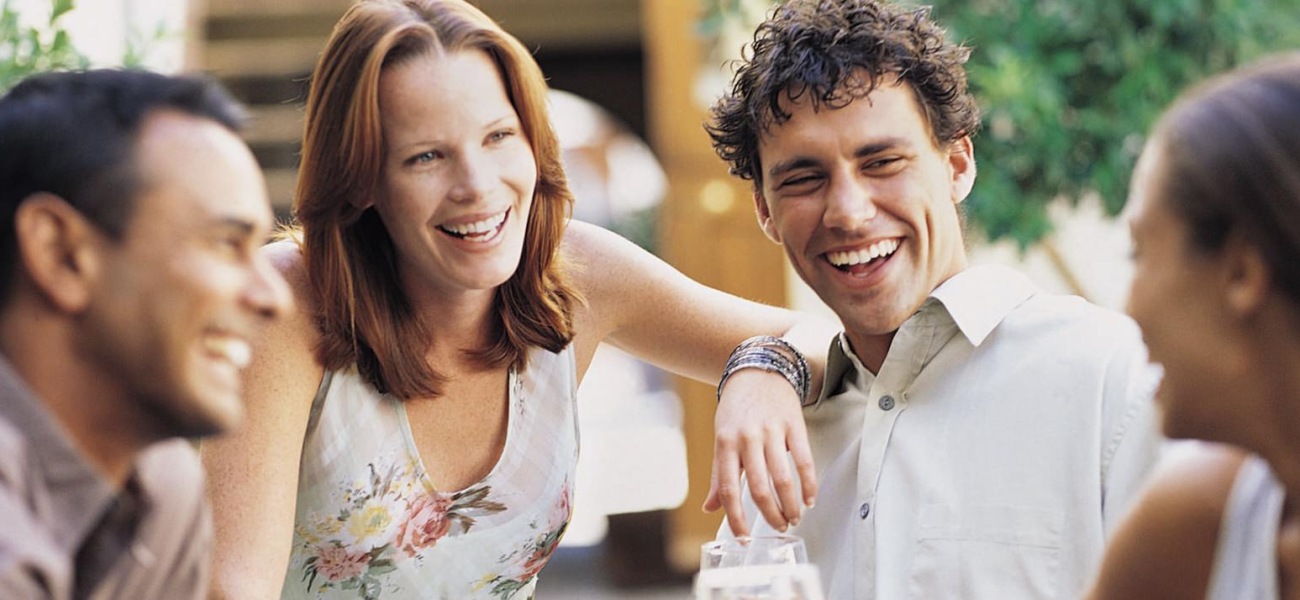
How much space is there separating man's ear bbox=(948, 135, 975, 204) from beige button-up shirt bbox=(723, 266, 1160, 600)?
0.45 ft

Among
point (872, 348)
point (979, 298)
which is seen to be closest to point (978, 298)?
point (979, 298)

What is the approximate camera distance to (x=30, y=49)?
2.57 metres

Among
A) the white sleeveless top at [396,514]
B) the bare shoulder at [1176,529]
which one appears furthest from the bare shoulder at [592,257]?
the bare shoulder at [1176,529]

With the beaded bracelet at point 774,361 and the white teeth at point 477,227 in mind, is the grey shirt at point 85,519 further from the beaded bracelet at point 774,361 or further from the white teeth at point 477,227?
the beaded bracelet at point 774,361

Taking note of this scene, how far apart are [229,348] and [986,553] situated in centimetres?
101

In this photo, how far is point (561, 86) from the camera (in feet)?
33.1

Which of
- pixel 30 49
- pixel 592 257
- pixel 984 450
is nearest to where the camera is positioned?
pixel 984 450

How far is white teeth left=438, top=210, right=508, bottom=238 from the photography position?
197cm

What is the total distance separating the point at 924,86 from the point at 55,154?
1182mm

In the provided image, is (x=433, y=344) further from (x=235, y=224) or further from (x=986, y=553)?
(x=235, y=224)

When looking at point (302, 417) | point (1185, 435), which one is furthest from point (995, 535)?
point (302, 417)

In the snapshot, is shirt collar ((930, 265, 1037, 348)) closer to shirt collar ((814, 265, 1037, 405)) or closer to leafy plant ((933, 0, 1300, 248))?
shirt collar ((814, 265, 1037, 405))

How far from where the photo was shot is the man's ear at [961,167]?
205 centimetres

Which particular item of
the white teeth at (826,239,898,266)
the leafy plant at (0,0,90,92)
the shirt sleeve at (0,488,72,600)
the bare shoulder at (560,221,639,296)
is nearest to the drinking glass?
the shirt sleeve at (0,488,72,600)
